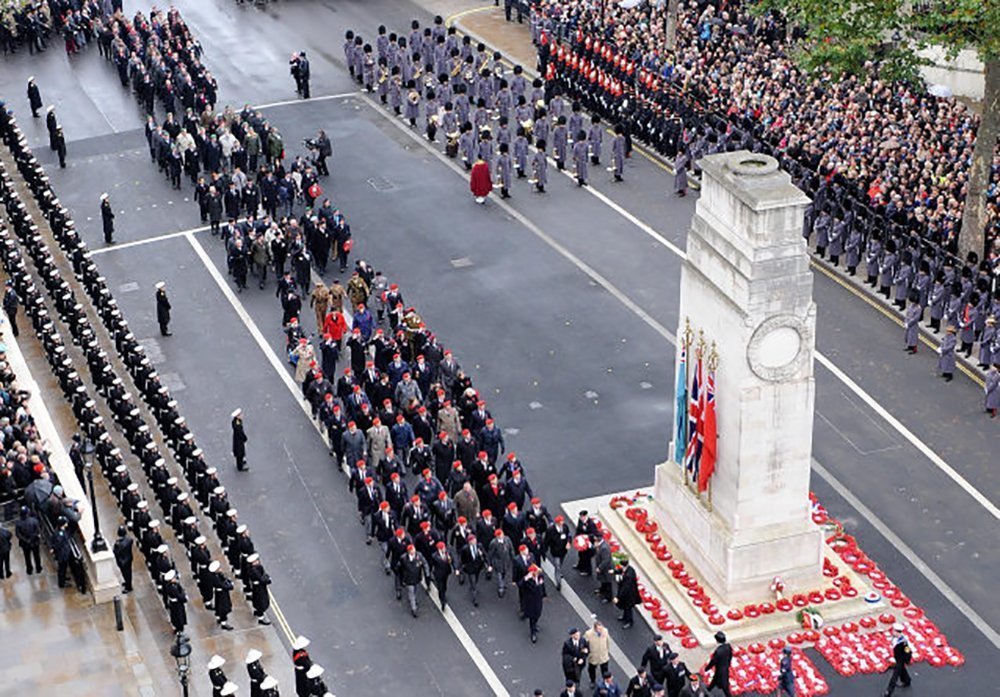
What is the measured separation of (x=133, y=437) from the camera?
45375 millimetres

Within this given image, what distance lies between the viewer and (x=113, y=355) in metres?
50.7

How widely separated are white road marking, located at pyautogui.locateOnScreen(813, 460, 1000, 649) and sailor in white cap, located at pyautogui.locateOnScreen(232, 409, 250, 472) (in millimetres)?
11969

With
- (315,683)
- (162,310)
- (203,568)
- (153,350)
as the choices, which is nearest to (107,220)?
(162,310)

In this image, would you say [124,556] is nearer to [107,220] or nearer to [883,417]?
[883,417]

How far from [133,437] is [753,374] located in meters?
14.1

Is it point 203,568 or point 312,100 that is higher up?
point 203,568

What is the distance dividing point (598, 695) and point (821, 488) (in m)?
9.62

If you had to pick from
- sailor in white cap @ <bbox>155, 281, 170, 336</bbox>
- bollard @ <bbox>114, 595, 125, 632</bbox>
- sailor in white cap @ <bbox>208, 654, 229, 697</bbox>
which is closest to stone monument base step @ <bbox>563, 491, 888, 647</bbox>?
sailor in white cap @ <bbox>208, 654, 229, 697</bbox>

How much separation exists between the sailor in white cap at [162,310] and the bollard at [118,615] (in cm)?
1316

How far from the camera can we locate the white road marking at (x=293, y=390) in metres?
38.9

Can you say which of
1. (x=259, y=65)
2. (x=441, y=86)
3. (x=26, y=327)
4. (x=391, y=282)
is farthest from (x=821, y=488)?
(x=259, y=65)

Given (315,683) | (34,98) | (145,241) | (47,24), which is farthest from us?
(47,24)

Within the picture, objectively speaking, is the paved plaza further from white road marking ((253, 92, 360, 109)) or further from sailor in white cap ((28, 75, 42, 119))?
sailor in white cap ((28, 75, 42, 119))

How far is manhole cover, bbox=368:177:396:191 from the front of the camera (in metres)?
61.0
